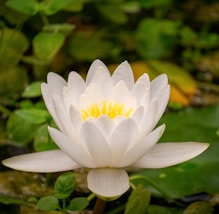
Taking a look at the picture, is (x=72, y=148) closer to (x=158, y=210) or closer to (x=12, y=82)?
(x=158, y=210)

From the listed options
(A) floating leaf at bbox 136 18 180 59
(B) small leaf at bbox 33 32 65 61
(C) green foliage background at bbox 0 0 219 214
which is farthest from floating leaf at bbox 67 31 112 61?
(B) small leaf at bbox 33 32 65 61

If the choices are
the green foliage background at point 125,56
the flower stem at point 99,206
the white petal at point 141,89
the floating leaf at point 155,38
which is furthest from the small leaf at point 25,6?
the floating leaf at point 155,38

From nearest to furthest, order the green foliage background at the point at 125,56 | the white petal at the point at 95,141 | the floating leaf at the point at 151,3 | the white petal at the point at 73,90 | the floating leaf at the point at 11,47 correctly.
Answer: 1. the white petal at the point at 95,141
2. the white petal at the point at 73,90
3. the green foliage background at the point at 125,56
4. the floating leaf at the point at 11,47
5. the floating leaf at the point at 151,3

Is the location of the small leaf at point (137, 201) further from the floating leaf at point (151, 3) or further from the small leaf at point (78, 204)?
the floating leaf at point (151, 3)

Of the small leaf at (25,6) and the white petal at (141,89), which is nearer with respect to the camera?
the white petal at (141,89)

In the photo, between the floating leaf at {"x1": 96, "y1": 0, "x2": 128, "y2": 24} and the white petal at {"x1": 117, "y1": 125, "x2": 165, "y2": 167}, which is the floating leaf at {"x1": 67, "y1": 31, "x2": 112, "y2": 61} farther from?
the white petal at {"x1": 117, "y1": 125, "x2": 165, "y2": 167}

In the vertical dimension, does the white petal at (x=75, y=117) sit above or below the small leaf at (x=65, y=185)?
above

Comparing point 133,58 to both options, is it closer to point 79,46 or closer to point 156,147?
point 79,46

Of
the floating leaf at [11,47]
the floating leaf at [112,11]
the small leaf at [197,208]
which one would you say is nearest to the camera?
the small leaf at [197,208]
